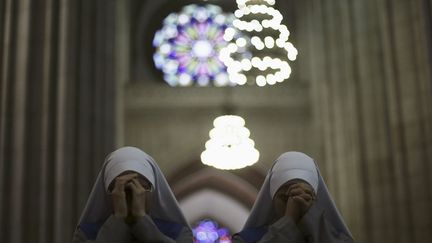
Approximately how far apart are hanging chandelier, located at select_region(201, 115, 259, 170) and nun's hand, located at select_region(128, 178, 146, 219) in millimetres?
11993

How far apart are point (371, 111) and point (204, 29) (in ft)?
31.0

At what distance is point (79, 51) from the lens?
10.5 m

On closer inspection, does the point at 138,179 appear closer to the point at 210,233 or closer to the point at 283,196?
the point at 283,196

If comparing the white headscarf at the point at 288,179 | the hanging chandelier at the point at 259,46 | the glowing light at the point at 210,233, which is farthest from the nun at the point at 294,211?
the glowing light at the point at 210,233

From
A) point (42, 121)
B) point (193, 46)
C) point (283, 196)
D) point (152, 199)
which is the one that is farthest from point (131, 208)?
point (193, 46)

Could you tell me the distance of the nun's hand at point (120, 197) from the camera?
10.9 feet

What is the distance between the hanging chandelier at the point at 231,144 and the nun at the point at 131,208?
11.8 meters

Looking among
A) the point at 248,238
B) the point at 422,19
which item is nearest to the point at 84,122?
the point at 422,19

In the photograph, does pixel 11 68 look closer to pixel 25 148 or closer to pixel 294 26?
pixel 25 148

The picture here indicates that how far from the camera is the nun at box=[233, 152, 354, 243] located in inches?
135

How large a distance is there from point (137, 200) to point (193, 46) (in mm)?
18276

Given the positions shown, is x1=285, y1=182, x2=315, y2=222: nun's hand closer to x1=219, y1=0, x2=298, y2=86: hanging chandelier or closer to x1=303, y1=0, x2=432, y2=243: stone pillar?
x1=303, y1=0, x2=432, y2=243: stone pillar

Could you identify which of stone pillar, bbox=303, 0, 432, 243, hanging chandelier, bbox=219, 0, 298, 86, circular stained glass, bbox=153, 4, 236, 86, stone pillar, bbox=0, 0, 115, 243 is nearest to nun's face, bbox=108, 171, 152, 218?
stone pillar, bbox=0, 0, 115, 243

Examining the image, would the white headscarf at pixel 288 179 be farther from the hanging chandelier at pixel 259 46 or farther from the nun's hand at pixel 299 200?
the hanging chandelier at pixel 259 46
